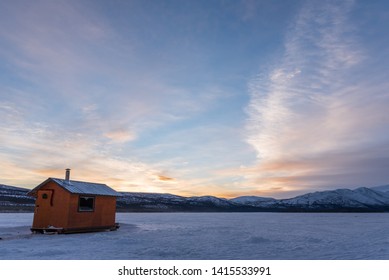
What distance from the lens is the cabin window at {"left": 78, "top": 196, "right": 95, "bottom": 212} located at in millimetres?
32625

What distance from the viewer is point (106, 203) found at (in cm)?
3578

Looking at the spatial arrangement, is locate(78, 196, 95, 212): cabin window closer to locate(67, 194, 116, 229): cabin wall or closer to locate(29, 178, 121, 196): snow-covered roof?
locate(67, 194, 116, 229): cabin wall

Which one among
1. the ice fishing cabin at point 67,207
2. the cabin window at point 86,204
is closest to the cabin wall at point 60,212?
the ice fishing cabin at point 67,207

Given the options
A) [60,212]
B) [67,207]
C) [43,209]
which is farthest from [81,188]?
[43,209]

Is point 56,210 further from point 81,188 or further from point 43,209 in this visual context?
point 81,188

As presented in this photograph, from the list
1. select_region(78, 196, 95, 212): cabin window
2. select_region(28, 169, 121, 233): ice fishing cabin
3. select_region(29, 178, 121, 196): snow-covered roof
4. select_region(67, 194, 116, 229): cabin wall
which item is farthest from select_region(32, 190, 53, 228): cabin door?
select_region(78, 196, 95, 212): cabin window

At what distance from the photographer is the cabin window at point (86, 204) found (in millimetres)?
32625

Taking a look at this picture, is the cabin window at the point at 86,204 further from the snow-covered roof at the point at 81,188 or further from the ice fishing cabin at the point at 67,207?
the snow-covered roof at the point at 81,188

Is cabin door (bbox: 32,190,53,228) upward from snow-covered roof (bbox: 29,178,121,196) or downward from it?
downward

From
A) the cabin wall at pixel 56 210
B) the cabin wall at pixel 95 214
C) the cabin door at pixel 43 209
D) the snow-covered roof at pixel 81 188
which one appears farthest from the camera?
the snow-covered roof at pixel 81 188

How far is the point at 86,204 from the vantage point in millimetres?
34969
